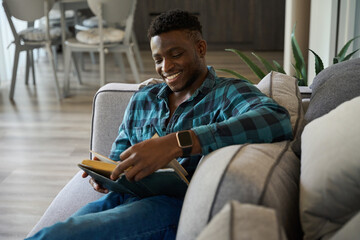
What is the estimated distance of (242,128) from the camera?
122 centimetres

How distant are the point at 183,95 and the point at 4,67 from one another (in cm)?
382

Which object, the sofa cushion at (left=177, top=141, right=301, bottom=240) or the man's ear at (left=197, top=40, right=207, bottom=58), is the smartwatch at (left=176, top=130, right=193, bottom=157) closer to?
the sofa cushion at (left=177, top=141, right=301, bottom=240)

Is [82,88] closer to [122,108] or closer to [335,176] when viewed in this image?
[122,108]

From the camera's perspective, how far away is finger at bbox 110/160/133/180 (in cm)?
114

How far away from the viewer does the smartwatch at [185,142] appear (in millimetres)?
1177

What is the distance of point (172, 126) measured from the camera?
4.66 ft

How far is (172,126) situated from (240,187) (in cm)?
54

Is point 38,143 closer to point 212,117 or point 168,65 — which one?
point 168,65

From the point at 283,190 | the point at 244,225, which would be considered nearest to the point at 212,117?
the point at 283,190

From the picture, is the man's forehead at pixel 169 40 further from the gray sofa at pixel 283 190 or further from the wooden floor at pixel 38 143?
the wooden floor at pixel 38 143

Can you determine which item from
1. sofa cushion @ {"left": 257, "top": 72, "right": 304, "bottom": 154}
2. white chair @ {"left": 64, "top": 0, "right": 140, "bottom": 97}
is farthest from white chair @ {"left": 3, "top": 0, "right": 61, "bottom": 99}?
sofa cushion @ {"left": 257, "top": 72, "right": 304, "bottom": 154}

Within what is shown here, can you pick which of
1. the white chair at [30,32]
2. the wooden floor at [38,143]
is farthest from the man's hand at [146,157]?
the white chair at [30,32]

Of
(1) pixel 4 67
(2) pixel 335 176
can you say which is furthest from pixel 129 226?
(1) pixel 4 67

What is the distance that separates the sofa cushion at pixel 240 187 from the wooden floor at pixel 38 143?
4.42ft
